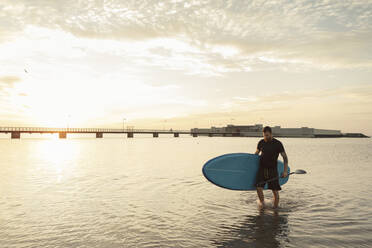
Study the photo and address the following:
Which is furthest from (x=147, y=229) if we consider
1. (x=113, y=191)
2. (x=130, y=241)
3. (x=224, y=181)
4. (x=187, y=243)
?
(x=113, y=191)

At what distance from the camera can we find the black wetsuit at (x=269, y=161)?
8047 millimetres

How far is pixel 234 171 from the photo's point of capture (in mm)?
9078

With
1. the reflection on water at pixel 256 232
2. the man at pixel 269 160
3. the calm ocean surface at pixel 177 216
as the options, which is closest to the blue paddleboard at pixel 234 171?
the man at pixel 269 160

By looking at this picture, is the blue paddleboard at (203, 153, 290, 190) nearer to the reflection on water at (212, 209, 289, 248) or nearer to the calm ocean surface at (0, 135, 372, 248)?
the calm ocean surface at (0, 135, 372, 248)

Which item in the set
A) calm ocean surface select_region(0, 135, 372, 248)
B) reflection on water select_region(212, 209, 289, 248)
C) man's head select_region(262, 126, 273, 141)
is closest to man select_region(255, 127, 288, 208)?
man's head select_region(262, 126, 273, 141)

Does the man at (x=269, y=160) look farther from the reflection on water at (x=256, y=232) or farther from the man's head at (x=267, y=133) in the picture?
the reflection on water at (x=256, y=232)

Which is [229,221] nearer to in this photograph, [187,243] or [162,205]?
[187,243]

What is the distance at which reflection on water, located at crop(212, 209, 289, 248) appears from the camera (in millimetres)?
5795

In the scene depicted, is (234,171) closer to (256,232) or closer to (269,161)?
(269,161)

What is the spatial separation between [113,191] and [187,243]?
6.45 meters

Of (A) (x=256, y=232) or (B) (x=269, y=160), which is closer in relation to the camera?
(A) (x=256, y=232)

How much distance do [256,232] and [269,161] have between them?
7.45 ft

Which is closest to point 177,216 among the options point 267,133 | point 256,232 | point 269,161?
point 256,232

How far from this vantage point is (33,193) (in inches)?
439
